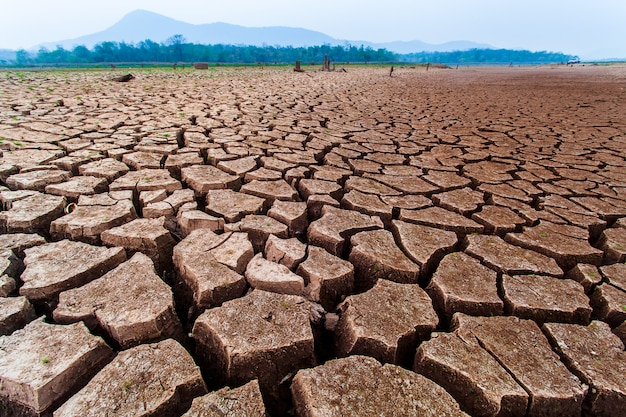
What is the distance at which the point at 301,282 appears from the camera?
149 centimetres

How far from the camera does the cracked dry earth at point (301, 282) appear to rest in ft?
3.43

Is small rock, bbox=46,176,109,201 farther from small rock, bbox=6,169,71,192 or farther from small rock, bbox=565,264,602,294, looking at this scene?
small rock, bbox=565,264,602,294

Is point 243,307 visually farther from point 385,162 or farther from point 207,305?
point 385,162

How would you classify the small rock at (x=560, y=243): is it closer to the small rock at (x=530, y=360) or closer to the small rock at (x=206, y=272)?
the small rock at (x=530, y=360)

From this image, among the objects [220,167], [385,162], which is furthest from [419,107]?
[220,167]

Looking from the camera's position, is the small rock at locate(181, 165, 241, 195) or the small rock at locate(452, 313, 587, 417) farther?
the small rock at locate(181, 165, 241, 195)

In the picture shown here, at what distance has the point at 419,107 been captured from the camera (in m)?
6.84

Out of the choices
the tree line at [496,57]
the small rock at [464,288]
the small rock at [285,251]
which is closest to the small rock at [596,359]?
the small rock at [464,288]

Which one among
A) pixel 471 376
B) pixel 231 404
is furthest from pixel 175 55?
pixel 471 376

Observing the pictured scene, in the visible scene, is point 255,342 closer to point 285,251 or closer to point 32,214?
point 285,251

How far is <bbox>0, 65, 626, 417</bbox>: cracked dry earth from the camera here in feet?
3.43

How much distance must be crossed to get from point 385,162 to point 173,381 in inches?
103

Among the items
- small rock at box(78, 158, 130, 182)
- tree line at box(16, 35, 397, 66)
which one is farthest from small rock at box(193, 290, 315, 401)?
tree line at box(16, 35, 397, 66)

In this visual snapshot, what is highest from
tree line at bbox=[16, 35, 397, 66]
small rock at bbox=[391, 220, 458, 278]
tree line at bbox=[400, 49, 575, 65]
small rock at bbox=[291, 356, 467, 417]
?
tree line at bbox=[400, 49, 575, 65]
